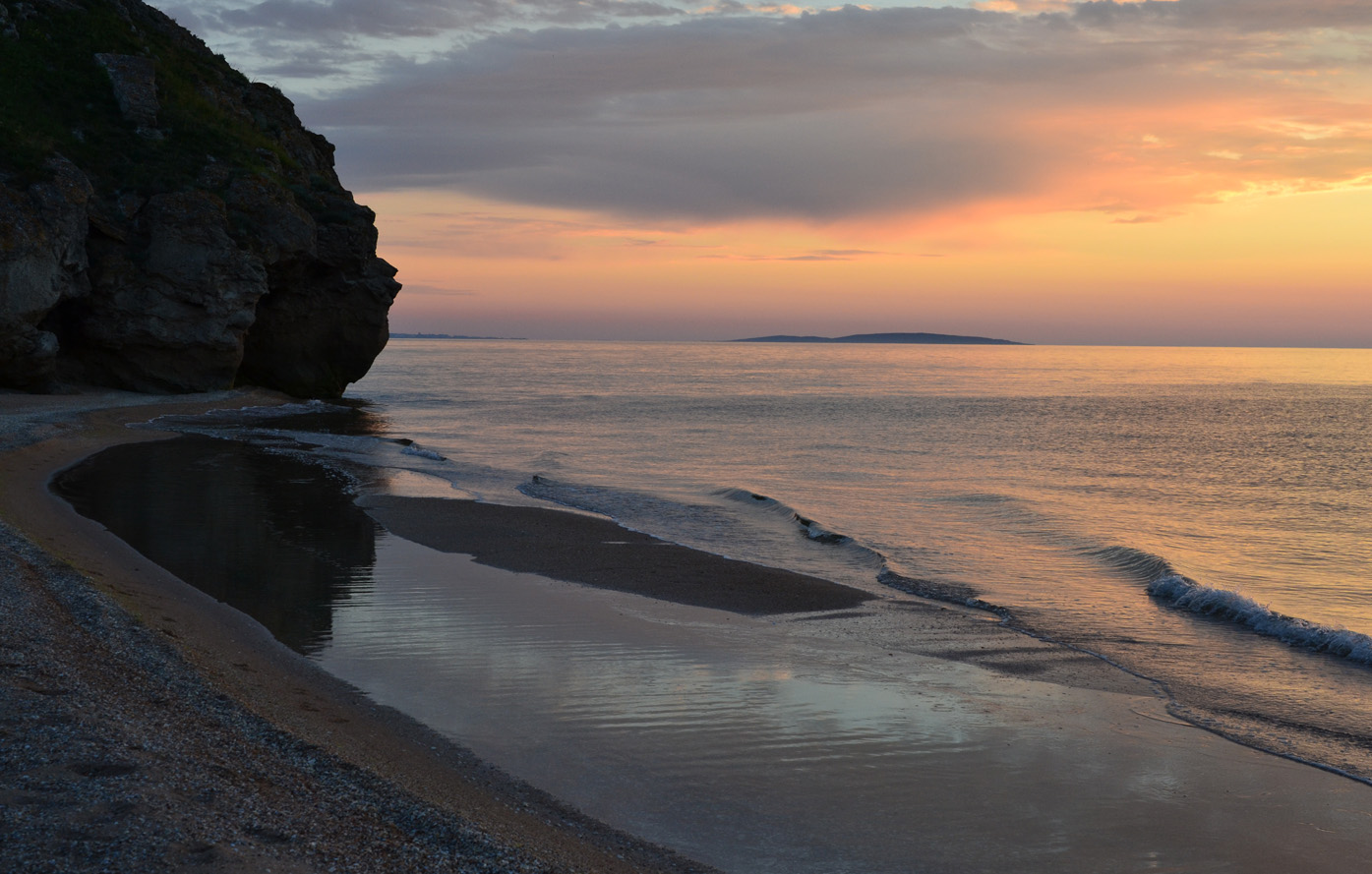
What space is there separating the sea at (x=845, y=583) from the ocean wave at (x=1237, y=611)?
0.11ft

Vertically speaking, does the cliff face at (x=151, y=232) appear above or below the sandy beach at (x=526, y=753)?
above

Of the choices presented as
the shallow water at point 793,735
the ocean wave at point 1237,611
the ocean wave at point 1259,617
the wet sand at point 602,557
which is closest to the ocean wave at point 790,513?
the wet sand at point 602,557

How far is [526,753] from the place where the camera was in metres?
6.52

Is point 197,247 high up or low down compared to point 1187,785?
up

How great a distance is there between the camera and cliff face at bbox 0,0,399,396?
28.6 meters

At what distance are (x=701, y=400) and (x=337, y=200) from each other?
23582mm

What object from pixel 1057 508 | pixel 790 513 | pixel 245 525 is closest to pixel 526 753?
pixel 245 525

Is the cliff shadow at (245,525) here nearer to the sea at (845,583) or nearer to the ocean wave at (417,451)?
the sea at (845,583)

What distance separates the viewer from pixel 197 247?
3284cm

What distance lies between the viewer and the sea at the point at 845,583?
6.66 m

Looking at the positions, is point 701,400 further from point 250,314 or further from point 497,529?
point 497,529

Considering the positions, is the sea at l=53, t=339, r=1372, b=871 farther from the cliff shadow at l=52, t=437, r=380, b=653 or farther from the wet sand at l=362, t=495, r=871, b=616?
the wet sand at l=362, t=495, r=871, b=616

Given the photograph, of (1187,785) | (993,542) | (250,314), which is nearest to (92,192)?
(250,314)

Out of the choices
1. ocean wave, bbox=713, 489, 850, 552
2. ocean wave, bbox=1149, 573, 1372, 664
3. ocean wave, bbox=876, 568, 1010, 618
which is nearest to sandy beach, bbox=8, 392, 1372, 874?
ocean wave, bbox=876, 568, 1010, 618
